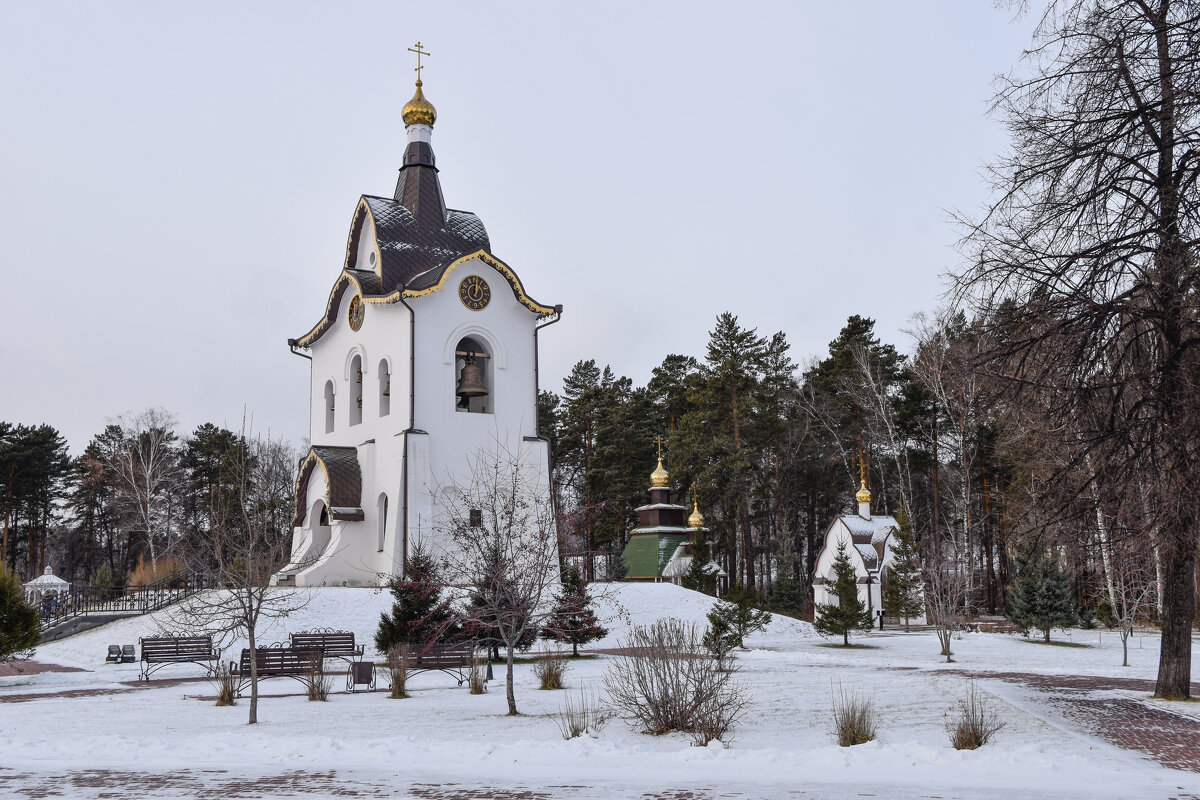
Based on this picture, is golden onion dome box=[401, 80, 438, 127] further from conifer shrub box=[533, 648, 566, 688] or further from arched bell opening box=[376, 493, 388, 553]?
conifer shrub box=[533, 648, 566, 688]

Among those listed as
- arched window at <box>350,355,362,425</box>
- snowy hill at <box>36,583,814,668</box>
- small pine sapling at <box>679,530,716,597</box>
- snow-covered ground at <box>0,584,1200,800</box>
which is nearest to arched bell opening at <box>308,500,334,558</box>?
arched window at <box>350,355,362,425</box>

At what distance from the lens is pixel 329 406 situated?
32.8 m

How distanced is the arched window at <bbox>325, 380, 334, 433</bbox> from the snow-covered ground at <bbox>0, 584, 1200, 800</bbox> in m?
16.4

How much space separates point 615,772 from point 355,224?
86.1 ft

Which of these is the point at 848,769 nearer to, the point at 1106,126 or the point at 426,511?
the point at 1106,126

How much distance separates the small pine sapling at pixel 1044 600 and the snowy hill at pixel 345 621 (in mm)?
5418

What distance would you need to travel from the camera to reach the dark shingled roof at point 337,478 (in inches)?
1137

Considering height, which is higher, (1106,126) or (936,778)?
(1106,126)

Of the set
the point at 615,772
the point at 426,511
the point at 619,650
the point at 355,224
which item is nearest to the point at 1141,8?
the point at 615,772

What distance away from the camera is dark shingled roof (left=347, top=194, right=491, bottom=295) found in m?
30.1

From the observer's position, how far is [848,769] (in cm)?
851

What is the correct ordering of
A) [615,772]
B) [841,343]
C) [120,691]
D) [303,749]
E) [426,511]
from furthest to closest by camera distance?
[841,343] → [426,511] → [120,691] → [303,749] → [615,772]

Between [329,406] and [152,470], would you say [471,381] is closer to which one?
[329,406]

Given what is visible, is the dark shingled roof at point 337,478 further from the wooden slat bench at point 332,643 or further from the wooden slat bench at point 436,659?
the wooden slat bench at point 436,659
